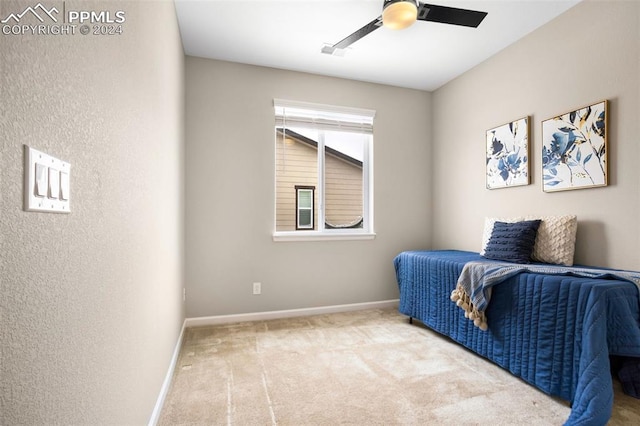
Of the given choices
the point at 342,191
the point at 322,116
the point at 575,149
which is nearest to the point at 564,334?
the point at 575,149

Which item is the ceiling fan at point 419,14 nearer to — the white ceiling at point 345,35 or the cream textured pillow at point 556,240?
the white ceiling at point 345,35

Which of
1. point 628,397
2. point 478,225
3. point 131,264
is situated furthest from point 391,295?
point 131,264

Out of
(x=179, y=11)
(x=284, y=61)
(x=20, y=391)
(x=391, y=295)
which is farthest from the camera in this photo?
(x=391, y=295)

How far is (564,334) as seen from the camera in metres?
1.83

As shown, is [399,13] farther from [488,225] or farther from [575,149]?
[488,225]

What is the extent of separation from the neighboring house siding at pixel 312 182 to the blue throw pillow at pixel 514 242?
1.59 meters

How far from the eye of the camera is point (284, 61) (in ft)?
11.0

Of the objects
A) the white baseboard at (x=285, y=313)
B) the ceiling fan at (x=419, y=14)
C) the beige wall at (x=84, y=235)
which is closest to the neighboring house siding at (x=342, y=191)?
the white baseboard at (x=285, y=313)

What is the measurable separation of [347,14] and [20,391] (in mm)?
2834

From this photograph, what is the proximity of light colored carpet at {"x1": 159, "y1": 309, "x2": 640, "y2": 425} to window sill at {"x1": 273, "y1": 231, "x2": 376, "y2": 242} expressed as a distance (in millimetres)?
970

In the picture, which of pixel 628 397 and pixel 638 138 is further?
pixel 638 138

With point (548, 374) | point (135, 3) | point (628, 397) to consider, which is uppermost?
point (135, 3)

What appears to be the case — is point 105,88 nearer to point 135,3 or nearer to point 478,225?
Answer: point 135,3

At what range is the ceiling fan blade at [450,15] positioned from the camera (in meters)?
1.98
